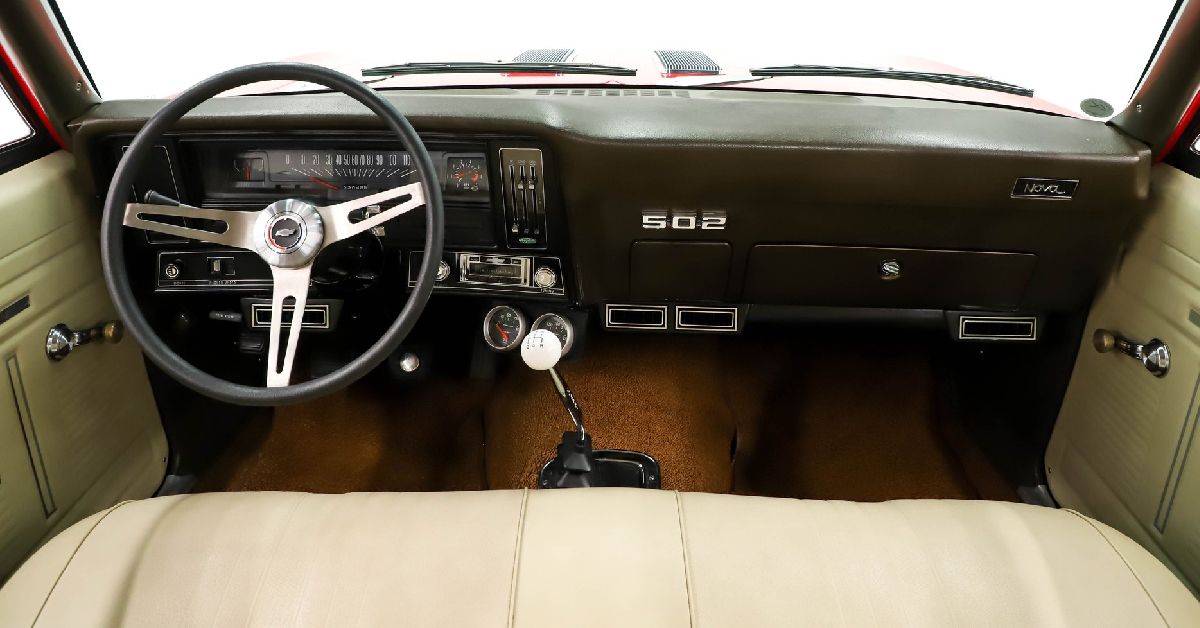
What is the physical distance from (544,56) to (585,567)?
1.50 metres

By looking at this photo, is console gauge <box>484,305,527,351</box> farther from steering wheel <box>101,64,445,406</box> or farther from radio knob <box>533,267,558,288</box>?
steering wheel <box>101,64,445,406</box>

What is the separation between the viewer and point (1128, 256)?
5.46ft

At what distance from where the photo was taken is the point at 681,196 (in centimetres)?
164

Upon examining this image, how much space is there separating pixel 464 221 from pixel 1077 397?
1593mm

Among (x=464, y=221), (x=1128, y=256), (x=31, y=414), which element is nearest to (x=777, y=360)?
(x=1128, y=256)

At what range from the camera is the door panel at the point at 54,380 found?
1.48 m

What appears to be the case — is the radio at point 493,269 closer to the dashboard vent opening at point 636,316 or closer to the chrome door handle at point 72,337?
the dashboard vent opening at point 636,316

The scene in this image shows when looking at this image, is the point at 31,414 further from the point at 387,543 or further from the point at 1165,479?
the point at 1165,479

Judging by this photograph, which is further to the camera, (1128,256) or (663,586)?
(1128,256)

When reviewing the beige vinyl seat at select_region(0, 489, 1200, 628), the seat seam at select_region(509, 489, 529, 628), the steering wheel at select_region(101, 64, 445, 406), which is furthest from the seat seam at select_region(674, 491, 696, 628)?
the steering wheel at select_region(101, 64, 445, 406)

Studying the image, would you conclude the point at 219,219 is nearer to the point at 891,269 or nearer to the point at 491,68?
the point at 491,68

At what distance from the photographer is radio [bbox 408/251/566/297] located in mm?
1842

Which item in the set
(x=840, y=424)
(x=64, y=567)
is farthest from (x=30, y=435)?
(x=840, y=424)

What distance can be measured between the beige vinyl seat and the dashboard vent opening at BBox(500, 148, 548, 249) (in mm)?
756
